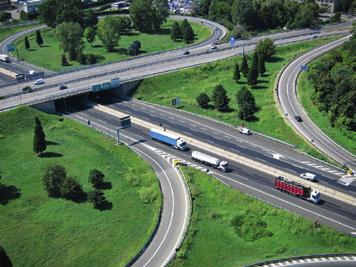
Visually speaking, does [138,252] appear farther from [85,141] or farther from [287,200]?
[85,141]

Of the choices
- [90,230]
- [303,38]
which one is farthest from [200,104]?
[303,38]

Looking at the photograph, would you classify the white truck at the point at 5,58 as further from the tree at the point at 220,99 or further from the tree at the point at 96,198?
the tree at the point at 96,198

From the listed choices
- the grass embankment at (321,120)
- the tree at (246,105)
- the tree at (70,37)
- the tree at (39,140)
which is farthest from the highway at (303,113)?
the tree at (70,37)

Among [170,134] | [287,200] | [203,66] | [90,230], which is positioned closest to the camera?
[90,230]

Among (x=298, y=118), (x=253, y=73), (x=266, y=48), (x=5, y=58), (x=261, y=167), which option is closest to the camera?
(x=261, y=167)

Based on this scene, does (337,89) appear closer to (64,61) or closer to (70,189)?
(70,189)

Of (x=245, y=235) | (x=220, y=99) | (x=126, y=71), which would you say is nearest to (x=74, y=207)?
(x=245, y=235)
